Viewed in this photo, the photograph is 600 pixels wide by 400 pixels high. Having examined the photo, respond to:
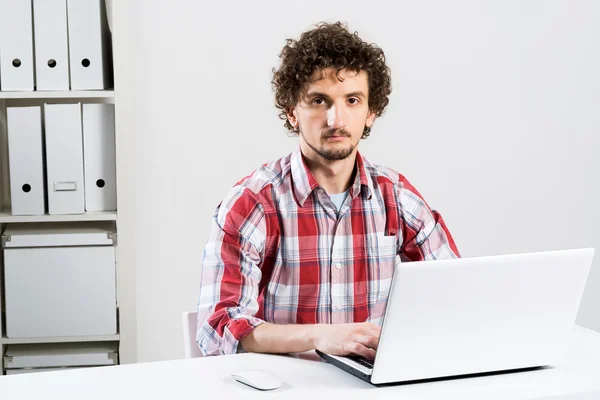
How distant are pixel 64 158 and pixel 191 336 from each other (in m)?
0.91

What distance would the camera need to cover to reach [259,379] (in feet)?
4.65

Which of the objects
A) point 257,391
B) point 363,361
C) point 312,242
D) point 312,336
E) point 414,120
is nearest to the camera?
point 257,391

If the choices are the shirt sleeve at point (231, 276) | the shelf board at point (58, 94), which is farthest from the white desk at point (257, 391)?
the shelf board at point (58, 94)

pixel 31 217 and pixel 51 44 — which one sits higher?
pixel 51 44

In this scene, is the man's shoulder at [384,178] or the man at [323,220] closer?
the man at [323,220]

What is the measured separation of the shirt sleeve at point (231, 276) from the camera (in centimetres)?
174

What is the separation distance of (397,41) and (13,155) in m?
1.53

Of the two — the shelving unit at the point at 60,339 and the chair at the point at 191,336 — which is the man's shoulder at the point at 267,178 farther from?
the shelving unit at the point at 60,339

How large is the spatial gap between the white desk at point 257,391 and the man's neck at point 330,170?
0.63m

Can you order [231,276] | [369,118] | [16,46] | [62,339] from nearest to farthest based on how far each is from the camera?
[231,276] → [369,118] → [16,46] → [62,339]

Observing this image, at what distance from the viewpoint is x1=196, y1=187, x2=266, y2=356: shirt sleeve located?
1737mm

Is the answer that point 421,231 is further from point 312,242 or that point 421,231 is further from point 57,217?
point 57,217

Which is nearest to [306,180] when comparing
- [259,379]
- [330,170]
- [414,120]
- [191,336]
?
[330,170]

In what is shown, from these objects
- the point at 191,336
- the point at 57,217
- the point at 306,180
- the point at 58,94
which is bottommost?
the point at 191,336
